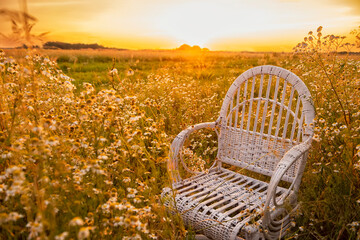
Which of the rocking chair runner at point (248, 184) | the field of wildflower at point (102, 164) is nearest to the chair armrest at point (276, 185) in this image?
the rocking chair runner at point (248, 184)

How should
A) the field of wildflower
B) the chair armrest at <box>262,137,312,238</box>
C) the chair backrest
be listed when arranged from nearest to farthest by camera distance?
the field of wildflower, the chair armrest at <box>262,137,312,238</box>, the chair backrest

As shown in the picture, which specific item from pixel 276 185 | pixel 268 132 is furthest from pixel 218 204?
pixel 268 132

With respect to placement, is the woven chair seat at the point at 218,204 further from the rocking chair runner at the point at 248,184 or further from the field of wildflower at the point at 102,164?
the field of wildflower at the point at 102,164

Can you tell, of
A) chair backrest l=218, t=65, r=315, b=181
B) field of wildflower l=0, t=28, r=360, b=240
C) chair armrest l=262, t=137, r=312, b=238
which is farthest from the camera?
chair backrest l=218, t=65, r=315, b=181

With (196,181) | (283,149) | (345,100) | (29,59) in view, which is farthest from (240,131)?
(29,59)

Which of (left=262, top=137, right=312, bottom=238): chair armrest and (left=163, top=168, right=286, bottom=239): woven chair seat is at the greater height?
(left=262, top=137, right=312, bottom=238): chair armrest

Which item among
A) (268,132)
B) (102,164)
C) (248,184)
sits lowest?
(248,184)

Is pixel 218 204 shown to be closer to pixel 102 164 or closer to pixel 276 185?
pixel 276 185

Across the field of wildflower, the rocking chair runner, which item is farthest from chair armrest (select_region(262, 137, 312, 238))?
the field of wildflower

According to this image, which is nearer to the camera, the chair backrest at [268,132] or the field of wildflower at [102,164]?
the field of wildflower at [102,164]

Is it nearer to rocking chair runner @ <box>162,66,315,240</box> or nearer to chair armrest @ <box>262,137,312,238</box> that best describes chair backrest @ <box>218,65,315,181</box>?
rocking chair runner @ <box>162,66,315,240</box>

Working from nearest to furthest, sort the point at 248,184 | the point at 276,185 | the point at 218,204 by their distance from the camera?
the point at 276,185 → the point at 218,204 → the point at 248,184

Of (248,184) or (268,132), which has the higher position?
(268,132)

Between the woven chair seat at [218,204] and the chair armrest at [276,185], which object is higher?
the chair armrest at [276,185]
